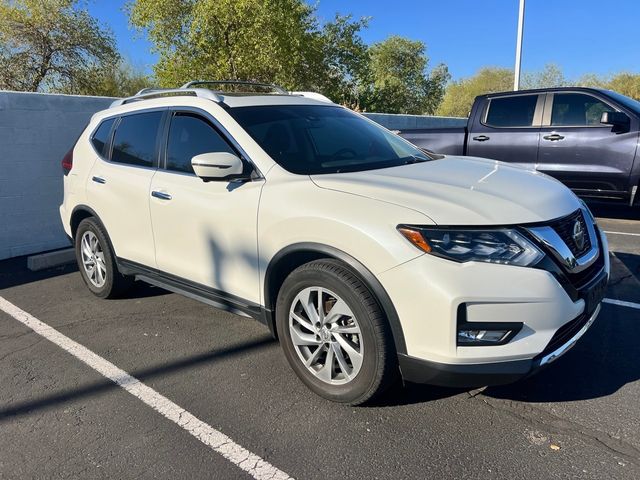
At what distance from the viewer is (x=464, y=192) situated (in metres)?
2.83

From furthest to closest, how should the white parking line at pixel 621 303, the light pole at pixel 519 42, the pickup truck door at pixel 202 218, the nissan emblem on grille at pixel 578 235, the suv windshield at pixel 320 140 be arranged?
the light pole at pixel 519 42
the white parking line at pixel 621 303
the suv windshield at pixel 320 140
the pickup truck door at pixel 202 218
the nissan emblem on grille at pixel 578 235

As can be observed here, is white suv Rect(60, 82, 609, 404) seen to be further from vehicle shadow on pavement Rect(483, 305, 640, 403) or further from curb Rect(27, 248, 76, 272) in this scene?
curb Rect(27, 248, 76, 272)

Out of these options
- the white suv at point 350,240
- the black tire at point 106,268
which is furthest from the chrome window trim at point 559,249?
the black tire at point 106,268

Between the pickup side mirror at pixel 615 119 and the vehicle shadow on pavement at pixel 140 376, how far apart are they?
5588mm

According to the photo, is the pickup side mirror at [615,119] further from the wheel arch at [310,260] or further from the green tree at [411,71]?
the green tree at [411,71]

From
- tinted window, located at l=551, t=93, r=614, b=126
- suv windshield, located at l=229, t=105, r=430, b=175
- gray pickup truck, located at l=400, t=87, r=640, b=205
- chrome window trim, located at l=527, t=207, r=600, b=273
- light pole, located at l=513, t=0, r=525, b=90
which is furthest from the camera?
light pole, located at l=513, t=0, r=525, b=90

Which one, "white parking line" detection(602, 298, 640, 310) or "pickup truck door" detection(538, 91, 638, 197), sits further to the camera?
"pickup truck door" detection(538, 91, 638, 197)

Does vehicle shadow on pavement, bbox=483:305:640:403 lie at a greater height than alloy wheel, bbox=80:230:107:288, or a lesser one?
lesser

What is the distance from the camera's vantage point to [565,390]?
10.1 feet

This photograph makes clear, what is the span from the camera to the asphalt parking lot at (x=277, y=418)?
251cm

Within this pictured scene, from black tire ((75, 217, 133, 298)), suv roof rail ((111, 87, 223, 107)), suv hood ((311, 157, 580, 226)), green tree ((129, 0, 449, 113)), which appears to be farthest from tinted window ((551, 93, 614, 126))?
green tree ((129, 0, 449, 113))

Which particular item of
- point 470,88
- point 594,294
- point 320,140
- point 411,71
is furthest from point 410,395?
point 470,88

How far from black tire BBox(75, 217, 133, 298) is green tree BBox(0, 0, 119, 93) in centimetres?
2130

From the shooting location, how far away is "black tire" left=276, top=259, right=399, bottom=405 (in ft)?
8.74
